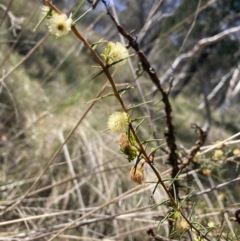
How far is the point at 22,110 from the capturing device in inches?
61.8

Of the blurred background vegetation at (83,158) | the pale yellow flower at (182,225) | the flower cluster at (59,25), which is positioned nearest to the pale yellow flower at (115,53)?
the flower cluster at (59,25)

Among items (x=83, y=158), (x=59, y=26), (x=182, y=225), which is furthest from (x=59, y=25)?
(x=83, y=158)

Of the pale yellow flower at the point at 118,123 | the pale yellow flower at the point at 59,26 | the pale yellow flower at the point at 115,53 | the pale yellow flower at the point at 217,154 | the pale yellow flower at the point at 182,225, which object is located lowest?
the pale yellow flower at the point at 182,225

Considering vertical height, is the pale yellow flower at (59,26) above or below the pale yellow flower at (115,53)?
above

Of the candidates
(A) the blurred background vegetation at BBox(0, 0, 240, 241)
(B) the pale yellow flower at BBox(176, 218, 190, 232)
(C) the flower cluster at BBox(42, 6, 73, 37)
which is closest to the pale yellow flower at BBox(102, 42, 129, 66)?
(C) the flower cluster at BBox(42, 6, 73, 37)

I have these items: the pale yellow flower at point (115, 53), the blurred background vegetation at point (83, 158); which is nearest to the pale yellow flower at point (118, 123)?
the pale yellow flower at point (115, 53)

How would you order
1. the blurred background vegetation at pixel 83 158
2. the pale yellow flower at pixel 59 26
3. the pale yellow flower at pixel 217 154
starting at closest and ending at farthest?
1. the pale yellow flower at pixel 59 26
2. the pale yellow flower at pixel 217 154
3. the blurred background vegetation at pixel 83 158

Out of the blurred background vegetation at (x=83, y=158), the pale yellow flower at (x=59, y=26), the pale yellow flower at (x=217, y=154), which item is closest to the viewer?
the pale yellow flower at (x=59, y=26)

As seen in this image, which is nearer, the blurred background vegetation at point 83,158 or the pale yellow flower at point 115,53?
the pale yellow flower at point 115,53

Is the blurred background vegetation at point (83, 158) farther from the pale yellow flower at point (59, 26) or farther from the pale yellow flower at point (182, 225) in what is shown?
the pale yellow flower at point (59, 26)

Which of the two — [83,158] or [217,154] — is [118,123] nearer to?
[217,154]

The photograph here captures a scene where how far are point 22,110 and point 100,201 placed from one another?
1.87 ft

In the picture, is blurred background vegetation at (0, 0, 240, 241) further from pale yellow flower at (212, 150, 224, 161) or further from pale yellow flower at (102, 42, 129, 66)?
pale yellow flower at (102, 42, 129, 66)

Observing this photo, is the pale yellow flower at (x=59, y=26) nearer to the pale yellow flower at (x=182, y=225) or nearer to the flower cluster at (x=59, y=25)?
the flower cluster at (x=59, y=25)
